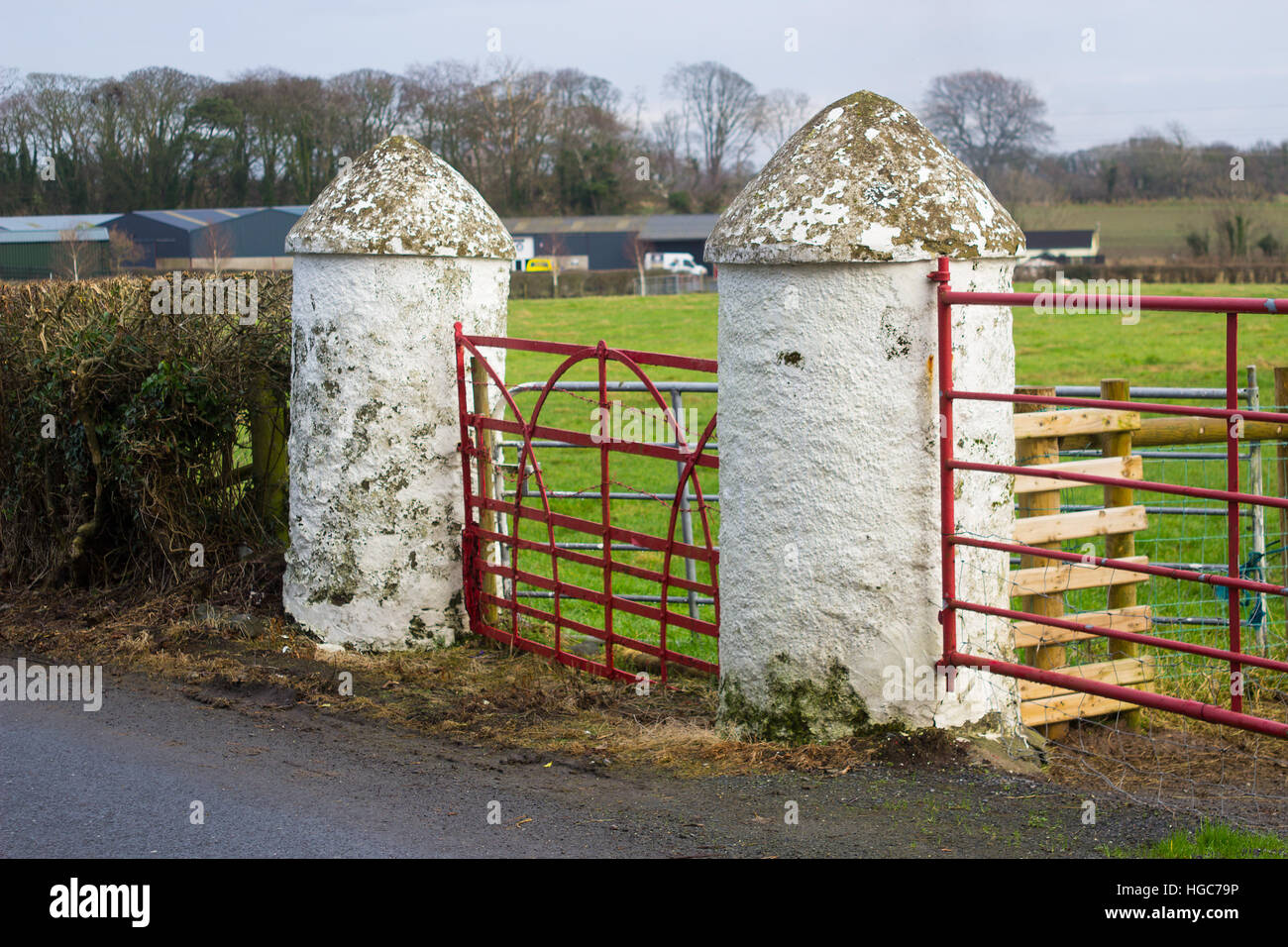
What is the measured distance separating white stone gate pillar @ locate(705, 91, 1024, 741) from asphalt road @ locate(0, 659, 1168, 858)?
1.32 ft

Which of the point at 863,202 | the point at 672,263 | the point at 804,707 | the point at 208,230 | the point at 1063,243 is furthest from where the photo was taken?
the point at 672,263

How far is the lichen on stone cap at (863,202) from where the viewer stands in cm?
466

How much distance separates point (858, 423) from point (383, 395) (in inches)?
118

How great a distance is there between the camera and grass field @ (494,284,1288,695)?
883cm

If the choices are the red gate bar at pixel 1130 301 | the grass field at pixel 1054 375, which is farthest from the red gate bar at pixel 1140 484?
the grass field at pixel 1054 375

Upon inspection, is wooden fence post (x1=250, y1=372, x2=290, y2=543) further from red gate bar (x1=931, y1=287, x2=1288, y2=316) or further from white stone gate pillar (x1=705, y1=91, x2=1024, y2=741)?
red gate bar (x1=931, y1=287, x2=1288, y2=316)

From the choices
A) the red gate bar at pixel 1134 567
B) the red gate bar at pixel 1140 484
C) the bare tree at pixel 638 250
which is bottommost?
the red gate bar at pixel 1134 567

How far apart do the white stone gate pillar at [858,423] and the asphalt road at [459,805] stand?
1.32 feet

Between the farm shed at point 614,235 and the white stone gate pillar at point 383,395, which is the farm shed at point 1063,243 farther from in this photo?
the white stone gate pillar at point 383,395

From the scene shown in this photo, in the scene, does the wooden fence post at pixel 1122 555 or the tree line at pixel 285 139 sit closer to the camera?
the wooden fence post at pixel 1122 555

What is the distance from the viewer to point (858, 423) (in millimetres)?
4715

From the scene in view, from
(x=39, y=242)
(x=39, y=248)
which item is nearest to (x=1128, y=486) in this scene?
(x=39, y=242)

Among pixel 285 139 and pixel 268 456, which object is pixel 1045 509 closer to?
pixel 268 456

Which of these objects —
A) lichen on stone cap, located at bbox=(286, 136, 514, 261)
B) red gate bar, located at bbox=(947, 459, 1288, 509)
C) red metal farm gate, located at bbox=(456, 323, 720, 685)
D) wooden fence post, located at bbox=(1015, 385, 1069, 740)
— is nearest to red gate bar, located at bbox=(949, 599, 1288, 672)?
red gate bar, located at bbox=(947, 459, 1288, 509)
